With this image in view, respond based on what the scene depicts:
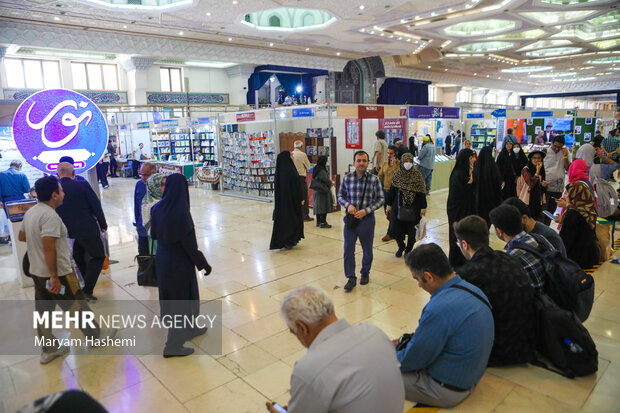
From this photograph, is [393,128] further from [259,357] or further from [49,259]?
[49,259]

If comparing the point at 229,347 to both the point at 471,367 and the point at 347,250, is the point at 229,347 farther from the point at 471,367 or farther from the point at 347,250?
the point at 471,367

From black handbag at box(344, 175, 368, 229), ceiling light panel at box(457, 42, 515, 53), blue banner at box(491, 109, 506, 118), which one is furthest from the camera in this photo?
ceiling light panel at box(457, 42, 515, 53)

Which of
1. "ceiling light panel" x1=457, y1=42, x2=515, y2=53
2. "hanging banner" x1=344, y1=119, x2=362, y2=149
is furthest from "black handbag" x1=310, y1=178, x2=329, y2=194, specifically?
"ceiling light panel" x1=457, y1=42, x2=515, y2=53

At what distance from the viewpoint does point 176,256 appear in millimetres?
3250

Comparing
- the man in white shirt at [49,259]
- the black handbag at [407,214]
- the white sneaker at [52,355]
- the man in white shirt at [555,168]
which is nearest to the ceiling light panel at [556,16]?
the man in white shirt at [555,168]

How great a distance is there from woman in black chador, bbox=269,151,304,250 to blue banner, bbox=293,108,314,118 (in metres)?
2.87

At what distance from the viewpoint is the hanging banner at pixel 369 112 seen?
8.78 meters

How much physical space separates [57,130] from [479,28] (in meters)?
15.0

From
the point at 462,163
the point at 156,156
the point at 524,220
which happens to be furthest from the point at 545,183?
the point at 156,156

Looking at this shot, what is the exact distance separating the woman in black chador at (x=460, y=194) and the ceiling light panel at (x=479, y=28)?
1108cm

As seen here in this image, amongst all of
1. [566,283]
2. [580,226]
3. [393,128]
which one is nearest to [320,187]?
[393,128]

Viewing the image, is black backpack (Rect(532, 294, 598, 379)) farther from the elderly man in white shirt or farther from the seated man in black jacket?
the elderly man in white shirt

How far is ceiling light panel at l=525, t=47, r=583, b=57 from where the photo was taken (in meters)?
18.1

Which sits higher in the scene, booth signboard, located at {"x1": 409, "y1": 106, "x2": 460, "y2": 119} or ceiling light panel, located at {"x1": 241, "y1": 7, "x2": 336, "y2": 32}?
ceiling light panel, located at {"x1": 241, "y1": 7, "x2": 336, "y2": 32}
